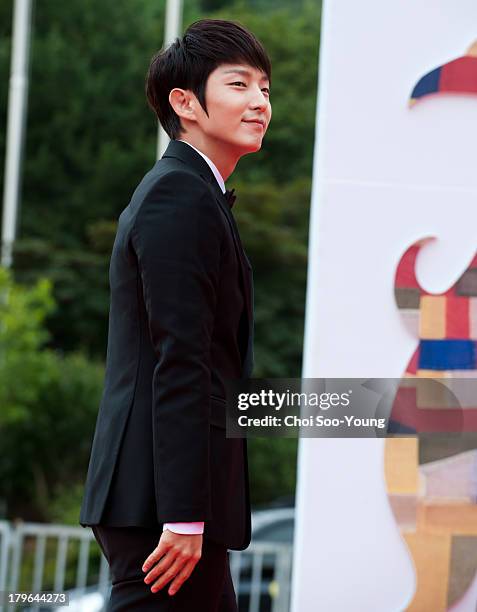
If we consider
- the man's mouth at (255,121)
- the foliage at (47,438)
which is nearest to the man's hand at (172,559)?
the man's mouth at (255,121)

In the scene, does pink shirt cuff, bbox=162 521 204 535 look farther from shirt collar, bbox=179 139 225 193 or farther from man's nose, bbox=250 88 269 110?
man's nose, bbox=250 88 269 110

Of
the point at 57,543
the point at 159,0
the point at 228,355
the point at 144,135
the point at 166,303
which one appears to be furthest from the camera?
the point at 159,0

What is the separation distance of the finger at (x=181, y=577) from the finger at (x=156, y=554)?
55 millimetres

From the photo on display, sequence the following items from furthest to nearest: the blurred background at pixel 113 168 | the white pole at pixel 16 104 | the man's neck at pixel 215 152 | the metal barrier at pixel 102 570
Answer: the blurred background at pixel 113 168
the white pole at pixel 16 104
the metal barrier at pixel 102 570
the man's neck at pixel 215 152

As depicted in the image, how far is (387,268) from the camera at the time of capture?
351 centimetres

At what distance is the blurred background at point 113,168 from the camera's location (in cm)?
1755

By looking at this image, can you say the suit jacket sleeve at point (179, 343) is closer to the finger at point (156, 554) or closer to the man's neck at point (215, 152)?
the finger at point (156, 554)

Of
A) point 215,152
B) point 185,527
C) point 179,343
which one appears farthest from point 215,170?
point 185,527

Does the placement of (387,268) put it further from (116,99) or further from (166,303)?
(116,99)

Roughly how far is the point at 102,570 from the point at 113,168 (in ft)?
47.4

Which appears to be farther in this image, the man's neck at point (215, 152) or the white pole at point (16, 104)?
the white pole at point (16, 104)

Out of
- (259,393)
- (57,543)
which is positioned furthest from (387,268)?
(57,543)

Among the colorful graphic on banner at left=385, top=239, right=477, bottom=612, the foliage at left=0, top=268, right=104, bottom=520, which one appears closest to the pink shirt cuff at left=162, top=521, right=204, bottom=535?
the colorful graphic on banner at left=385, top=239, right=477, bottom=612

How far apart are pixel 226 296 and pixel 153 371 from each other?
213 millimetres
